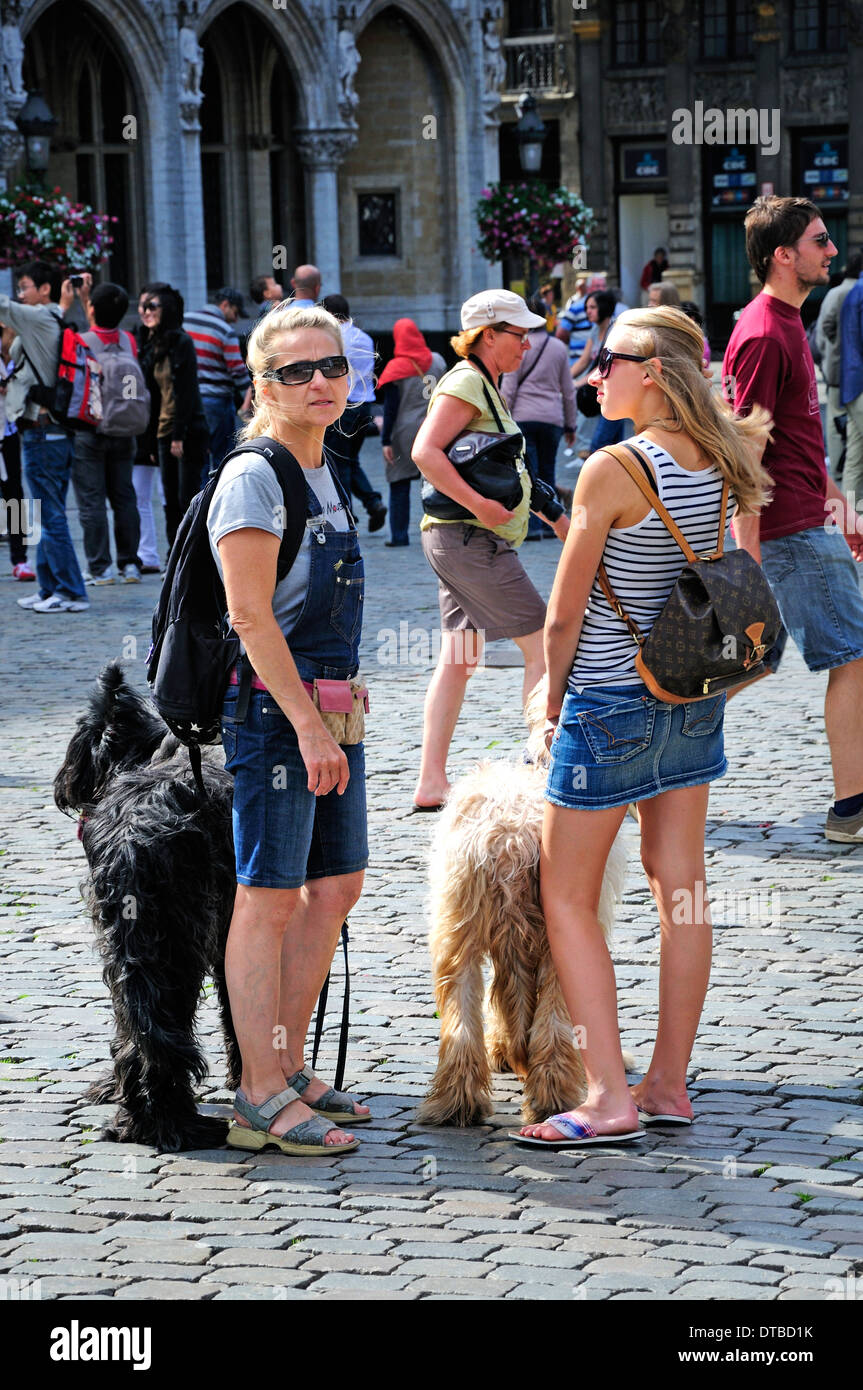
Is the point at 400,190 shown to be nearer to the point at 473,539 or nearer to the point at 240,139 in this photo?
the point at 240,139

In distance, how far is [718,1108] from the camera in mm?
4852

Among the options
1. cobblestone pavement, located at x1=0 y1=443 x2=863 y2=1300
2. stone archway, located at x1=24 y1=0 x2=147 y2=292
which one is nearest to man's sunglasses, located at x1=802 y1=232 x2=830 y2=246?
cobblestone pavement, located at x1=0 y1=443 x2=863 y2=1300

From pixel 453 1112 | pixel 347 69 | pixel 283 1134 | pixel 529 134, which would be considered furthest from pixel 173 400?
pixel 529 134

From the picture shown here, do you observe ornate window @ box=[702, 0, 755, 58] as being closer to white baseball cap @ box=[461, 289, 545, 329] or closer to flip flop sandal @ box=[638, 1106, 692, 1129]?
white baseball cap @ box=[461, 289, 545, 329]

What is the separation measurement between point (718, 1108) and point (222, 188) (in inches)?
1131

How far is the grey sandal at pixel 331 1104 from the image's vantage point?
4.80 m

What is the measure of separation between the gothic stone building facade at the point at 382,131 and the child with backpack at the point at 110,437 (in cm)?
886

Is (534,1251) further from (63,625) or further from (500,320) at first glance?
(63,625)

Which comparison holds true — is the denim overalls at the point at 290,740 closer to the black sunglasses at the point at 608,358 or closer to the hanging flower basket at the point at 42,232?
the black sunglasses at the point at 608,358

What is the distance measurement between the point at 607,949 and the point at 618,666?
648mm

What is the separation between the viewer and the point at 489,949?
487cm

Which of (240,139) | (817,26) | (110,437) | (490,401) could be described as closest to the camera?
(490,401)

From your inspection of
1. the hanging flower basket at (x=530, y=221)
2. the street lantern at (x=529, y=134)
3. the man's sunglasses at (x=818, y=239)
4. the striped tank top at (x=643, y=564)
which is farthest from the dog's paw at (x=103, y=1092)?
the street lantern at (x=529, y=134)
